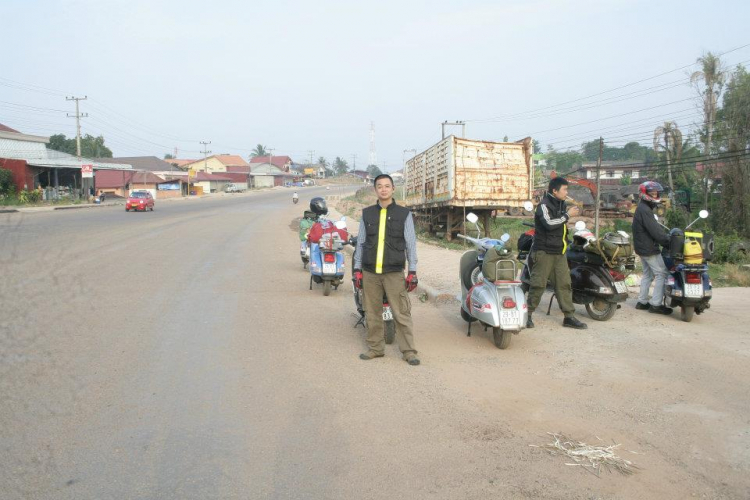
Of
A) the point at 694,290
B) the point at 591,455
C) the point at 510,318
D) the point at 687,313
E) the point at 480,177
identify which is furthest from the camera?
the point at 480,177

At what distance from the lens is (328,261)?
877 cm

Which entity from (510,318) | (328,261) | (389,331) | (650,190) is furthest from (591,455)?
(328,261)

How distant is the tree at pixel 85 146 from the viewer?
75.9m

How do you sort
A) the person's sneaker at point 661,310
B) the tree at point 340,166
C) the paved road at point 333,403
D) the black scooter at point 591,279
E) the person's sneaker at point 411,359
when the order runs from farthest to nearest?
the tree at point 340,166 → the person's sneaker at point 661,310 → the black scooter at point 591,279 → the person's sneaker at point 411,359 → the paved road at point 333,403

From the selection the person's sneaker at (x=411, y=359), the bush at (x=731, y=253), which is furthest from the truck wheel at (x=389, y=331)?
the bush at (x=731, y=253)

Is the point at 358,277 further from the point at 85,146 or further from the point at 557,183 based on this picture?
the point at 85,146

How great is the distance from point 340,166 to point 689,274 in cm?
15727

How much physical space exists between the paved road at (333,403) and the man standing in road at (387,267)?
0.32 meters

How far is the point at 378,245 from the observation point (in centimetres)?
553

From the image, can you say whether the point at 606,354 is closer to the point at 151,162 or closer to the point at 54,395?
the point at 54,395

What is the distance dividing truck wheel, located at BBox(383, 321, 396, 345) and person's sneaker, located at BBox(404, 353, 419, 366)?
22.3 inches

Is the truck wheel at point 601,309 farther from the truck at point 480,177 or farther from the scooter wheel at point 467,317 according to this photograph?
the truck at point 480,177

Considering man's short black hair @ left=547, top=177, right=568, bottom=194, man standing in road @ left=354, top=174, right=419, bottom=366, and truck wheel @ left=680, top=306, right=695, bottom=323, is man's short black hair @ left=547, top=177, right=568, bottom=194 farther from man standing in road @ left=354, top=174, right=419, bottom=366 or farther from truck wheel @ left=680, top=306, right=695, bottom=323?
truck wheel @ left=680, top=306, right=695, bottom=323

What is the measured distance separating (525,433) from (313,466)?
1.48 m
